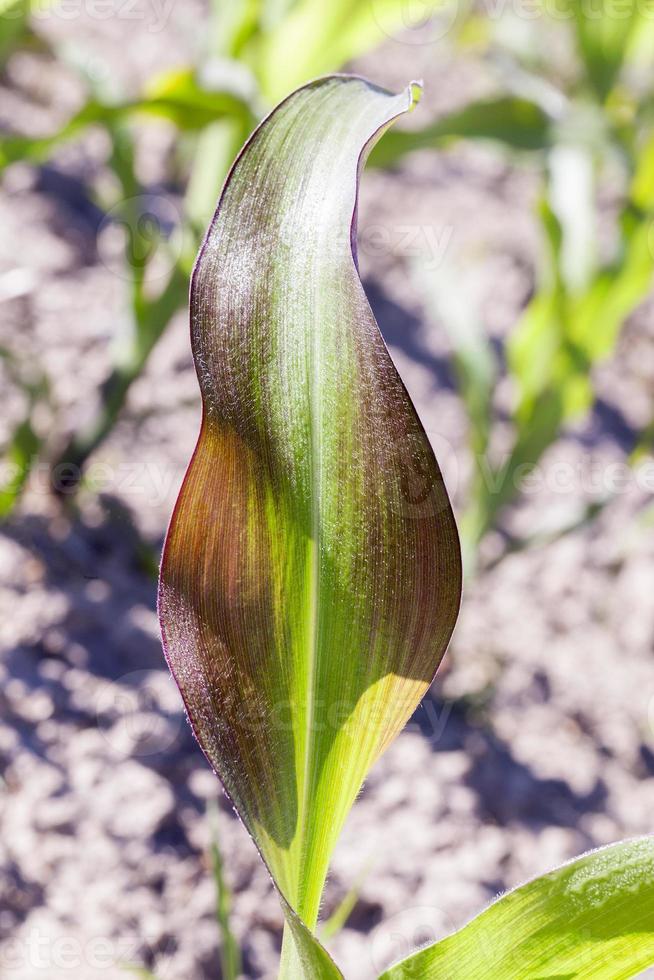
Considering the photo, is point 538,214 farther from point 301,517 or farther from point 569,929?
point 569,929

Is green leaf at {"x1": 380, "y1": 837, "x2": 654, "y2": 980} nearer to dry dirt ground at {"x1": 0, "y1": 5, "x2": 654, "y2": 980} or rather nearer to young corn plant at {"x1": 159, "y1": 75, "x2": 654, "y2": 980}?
young corn plant at {"x1": 159, "y1": 75, "x2": 654, "y2": 980}

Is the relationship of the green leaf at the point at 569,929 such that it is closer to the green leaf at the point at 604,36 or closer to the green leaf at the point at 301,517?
the green leaf at the point at 301,517

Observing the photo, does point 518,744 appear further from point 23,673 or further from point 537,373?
point 23,673

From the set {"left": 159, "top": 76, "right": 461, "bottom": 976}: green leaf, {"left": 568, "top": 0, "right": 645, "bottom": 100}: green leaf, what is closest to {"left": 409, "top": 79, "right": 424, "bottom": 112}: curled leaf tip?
{"left": 159, "top": 76, "right": 461, "bottom": 976}: green leaf

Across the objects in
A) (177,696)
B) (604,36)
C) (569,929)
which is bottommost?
(177,696)

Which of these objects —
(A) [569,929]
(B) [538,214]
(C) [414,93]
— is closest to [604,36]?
(B) [538,214]
